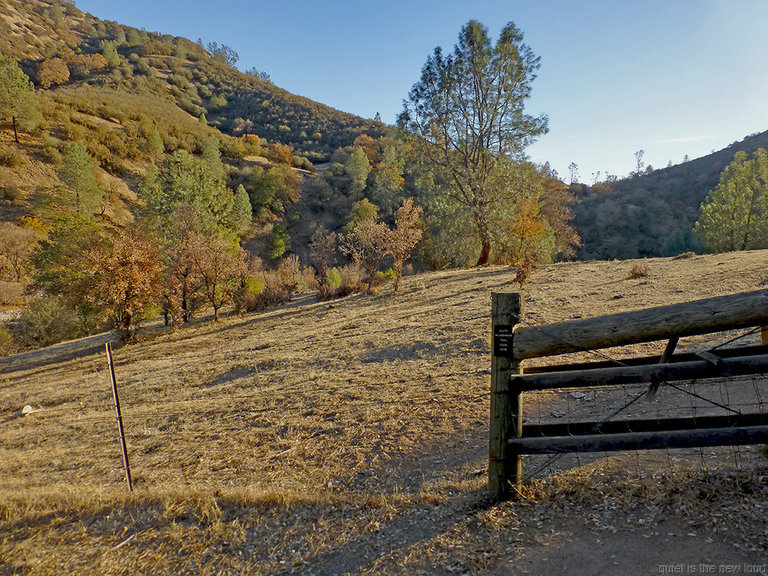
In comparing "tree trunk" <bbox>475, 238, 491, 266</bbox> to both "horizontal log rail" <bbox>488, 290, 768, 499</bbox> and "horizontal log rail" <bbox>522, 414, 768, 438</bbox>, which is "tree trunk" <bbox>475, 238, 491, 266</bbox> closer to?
"horizontal log rail" <bbox>488, 290, 768, 499</bbox>

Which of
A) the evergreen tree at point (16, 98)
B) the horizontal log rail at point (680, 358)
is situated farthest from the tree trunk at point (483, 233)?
the evergreen tree at point (16, 98)

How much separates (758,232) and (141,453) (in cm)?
3366

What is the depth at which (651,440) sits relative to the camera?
8.50 feet

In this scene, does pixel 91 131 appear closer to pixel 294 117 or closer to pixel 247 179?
pixel 247 179

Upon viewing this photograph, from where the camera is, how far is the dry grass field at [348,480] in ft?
8.38

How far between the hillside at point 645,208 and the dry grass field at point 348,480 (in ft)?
167

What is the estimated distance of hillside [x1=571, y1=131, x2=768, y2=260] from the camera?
53625mm

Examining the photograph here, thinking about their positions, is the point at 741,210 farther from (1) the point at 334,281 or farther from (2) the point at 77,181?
(2) the point at 77,181

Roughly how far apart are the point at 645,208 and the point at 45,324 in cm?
7516

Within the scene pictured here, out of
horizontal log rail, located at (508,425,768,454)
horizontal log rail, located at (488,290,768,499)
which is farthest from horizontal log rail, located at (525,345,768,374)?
horizontal log rail, located at (508,425,768,454)

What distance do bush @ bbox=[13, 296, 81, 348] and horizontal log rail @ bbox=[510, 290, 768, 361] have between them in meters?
27.4

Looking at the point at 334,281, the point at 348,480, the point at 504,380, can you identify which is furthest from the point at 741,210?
the point at 348,480

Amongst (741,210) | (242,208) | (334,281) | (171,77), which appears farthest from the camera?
(171,77)

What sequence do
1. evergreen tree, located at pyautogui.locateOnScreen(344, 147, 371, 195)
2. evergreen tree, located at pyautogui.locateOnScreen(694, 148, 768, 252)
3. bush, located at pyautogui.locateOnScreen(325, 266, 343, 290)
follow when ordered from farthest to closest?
1. evergreen tree, located at pyautogui.locateOnScreen(344, 147, 371, 195)
2. evergreen tree, located at pyautogui.locateOnScreen(694, 148, 768, 252)
3. bush, located at pyautogui.locateOnScreen(325, 266, 343, 290)
